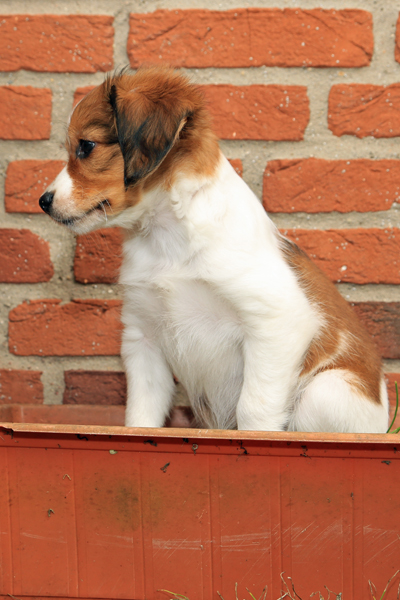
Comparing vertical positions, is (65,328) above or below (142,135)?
below

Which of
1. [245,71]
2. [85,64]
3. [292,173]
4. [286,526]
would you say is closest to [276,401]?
[286,526]

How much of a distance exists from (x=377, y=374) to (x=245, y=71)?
972 mm

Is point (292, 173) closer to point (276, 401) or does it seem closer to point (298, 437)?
point (276, 401)

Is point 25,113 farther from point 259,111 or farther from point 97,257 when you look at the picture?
point 259,111

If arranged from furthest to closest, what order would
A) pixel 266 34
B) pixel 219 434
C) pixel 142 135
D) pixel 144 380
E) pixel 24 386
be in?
pixel 24 386 → pixel 266 34 → pixel 144 380 → pixel 142 135 → pixel 219 434

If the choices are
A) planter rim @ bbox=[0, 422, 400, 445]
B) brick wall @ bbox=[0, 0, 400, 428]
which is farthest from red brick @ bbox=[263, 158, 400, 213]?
planter rim @ bbox=[0, 422, 400, 445]

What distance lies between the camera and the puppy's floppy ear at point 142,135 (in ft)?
3.74

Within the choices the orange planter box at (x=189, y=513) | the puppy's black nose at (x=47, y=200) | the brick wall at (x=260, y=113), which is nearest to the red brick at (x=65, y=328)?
the brick wall at (x=260, y=113)

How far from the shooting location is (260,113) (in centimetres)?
175

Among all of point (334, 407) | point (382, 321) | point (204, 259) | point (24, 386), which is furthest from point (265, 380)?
point (24, 386)

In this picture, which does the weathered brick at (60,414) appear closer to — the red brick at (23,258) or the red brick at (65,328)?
the red brick at (65,328)

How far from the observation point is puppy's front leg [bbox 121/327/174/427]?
1.48 m

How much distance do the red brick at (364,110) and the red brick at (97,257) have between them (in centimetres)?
76

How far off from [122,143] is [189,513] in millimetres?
701
